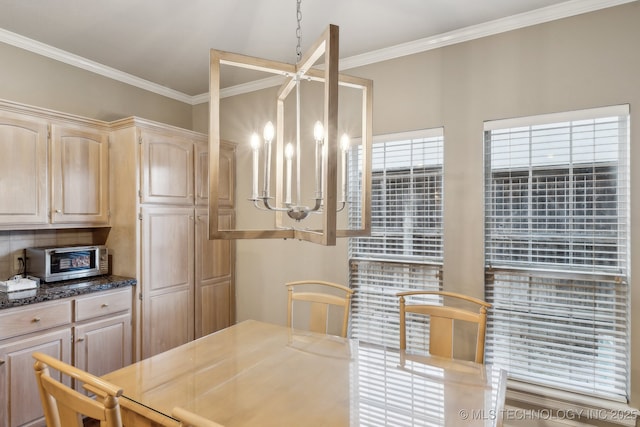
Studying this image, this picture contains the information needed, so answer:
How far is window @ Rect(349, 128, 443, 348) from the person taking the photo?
2627 millimetres

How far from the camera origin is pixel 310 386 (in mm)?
1445

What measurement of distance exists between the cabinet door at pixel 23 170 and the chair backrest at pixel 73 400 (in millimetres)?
1670

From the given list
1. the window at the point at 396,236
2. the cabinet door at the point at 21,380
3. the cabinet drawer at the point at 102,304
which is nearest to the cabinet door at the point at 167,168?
the cabinet drawer at the point at 102,304

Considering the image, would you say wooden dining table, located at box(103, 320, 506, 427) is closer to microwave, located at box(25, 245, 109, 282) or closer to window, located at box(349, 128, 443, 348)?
window, located at box(349, 128, 443, 348)

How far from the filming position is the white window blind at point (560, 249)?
2104mm

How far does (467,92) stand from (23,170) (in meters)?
2.97

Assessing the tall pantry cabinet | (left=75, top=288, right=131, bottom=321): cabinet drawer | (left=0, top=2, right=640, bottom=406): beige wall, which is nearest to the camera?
(left=0, top=2, right=640, bottom=406): beige wall

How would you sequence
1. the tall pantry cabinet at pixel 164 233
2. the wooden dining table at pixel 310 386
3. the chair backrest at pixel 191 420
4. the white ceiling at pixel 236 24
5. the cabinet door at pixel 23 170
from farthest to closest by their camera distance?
the tall pantry cabinet at pixel 164 233 < the cabinet door at pixel 23 170 < the white ceiling at pixel 236 24 < the wooden dining table at pixel 310 386 < the chair backrest at pixel 191 420

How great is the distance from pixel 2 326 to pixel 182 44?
2110 mm

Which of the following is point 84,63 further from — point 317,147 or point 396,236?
point 396,236

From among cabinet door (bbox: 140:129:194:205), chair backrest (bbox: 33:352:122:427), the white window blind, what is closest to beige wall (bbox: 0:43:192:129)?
cabinet door (bbox: 140:129:194:205)

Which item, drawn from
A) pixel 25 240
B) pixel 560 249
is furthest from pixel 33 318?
pixel 560 249

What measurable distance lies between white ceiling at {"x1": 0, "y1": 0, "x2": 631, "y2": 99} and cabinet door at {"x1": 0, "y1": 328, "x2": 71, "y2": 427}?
6.54 ft

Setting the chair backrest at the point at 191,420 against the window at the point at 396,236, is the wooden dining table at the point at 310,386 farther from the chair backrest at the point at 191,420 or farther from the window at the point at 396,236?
the window at the point at 396,236
